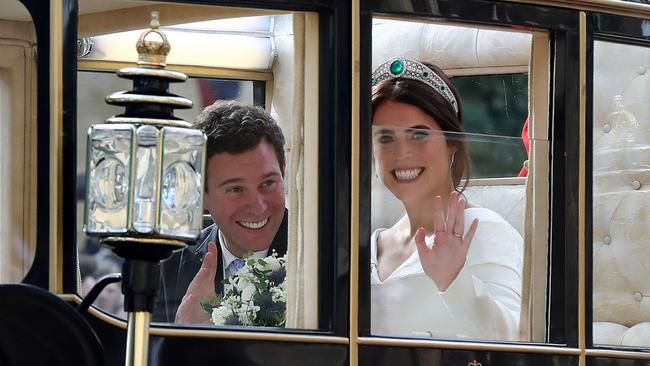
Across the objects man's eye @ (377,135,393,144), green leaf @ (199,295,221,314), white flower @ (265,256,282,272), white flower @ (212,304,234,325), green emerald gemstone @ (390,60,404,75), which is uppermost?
green emerald gemstone @ (390,60,404,75)

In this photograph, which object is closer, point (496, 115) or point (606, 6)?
point (496, 115)

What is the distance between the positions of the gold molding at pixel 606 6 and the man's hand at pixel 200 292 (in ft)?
3.89

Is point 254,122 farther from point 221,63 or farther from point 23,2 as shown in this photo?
point 23,2

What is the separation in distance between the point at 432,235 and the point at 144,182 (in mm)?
1214

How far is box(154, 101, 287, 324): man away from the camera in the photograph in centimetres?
378

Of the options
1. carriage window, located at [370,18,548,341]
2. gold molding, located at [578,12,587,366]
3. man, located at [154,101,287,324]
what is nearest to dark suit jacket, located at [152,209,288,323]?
man, located at [154,101,287,324]

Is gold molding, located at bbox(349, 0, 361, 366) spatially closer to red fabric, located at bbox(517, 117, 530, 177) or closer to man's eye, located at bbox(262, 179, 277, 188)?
man's eye, located at bbox(262, 179, 277, 188)

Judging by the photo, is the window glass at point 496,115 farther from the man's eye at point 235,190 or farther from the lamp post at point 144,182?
the lamp post at point 144,182

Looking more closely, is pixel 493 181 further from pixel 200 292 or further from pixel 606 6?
pixel 200 292

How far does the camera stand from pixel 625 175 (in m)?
4.46

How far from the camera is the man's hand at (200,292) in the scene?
12.3 feet

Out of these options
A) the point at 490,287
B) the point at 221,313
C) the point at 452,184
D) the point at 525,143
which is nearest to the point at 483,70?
the point at 525,143

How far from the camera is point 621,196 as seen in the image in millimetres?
4434

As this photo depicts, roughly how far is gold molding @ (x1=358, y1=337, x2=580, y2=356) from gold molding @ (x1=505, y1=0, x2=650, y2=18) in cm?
102
